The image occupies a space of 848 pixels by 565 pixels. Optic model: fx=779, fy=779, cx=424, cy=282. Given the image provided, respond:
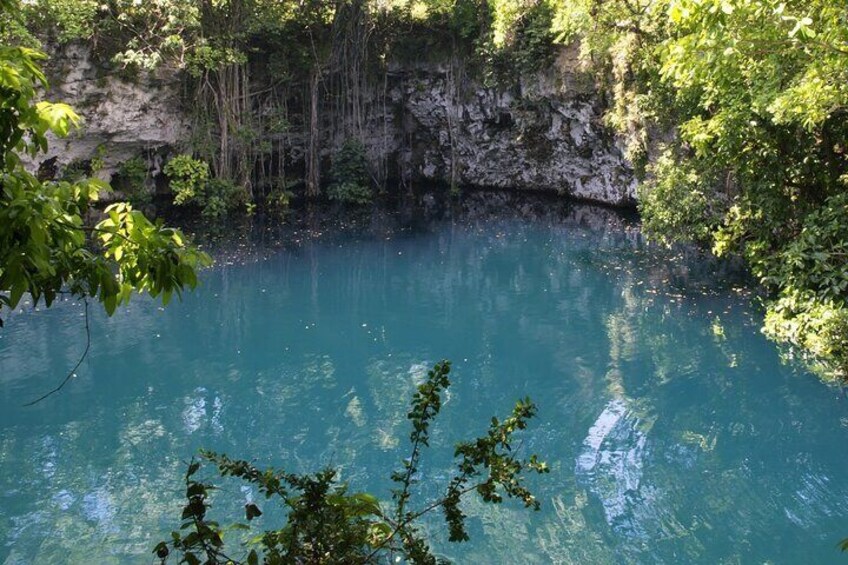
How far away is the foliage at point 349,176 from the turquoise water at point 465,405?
6008mm

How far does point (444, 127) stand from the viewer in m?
23.7

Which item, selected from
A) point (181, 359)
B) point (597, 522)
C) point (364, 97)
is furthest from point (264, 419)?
point (364, 97)

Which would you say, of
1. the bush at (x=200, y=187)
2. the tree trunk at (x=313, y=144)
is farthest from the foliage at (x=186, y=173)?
the tree trunk at (x=313, y=144)

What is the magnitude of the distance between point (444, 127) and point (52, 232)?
71.5 feet

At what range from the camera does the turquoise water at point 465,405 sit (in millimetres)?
7359

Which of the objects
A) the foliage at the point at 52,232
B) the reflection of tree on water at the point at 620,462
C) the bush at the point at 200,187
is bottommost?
the reflection of tree on water at the point at 620,462

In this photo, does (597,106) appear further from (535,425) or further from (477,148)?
(535,425)

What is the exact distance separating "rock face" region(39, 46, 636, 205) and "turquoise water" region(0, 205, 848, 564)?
537 cm

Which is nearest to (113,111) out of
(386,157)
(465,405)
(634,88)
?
(386,157)

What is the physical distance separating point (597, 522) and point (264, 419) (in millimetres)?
4321

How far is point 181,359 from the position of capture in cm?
1159

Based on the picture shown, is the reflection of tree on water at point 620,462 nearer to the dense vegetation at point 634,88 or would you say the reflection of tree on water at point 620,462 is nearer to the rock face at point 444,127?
the dense vegetation at point 634,88

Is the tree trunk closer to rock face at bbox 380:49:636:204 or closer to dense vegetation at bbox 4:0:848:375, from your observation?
dense vegetation at bbox 4:0:848:375

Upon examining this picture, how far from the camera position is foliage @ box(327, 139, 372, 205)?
21719 mm
